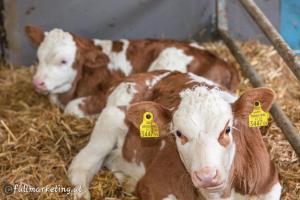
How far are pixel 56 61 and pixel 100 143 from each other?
4.81ft

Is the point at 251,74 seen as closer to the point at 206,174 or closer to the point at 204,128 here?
the point at 204,128

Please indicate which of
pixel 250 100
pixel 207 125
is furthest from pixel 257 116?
pixel 207 125

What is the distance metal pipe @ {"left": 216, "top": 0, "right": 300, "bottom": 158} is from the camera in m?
4.38

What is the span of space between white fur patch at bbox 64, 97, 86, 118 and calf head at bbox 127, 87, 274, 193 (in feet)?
6.53

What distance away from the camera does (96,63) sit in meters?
6.21

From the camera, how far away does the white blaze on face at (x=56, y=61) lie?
591cm

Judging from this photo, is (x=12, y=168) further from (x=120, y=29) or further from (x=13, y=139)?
(x=120, y=29)

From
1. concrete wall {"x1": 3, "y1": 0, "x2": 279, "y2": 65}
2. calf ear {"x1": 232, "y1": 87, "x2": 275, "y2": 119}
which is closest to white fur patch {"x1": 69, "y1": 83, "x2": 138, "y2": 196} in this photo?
calf ear {"x1": 232, "y1": 87, "x2": 275, "y2": 119}

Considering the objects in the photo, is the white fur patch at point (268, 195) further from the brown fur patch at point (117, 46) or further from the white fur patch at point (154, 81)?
the brown fur patch at point (117, 46)

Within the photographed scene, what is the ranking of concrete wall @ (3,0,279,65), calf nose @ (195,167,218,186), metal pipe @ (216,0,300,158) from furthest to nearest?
concrete wall @ (3,0,279,65)
metal pipe @ (216,0,300,158)
calf nose @ (195,167,218,186)

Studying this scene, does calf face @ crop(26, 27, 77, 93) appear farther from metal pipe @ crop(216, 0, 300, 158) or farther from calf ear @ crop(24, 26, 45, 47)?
metal pipe @ crop(216, 0, 300, 158)

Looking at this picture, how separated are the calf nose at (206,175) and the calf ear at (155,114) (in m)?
0.64

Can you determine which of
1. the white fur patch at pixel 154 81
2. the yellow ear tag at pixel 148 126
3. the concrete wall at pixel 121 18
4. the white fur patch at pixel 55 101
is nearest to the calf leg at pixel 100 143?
the white fur patch at pixel 154 81

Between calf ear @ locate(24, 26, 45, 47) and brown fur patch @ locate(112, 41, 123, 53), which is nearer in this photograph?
calf ear @ locate(24, 26, 45, 47)
